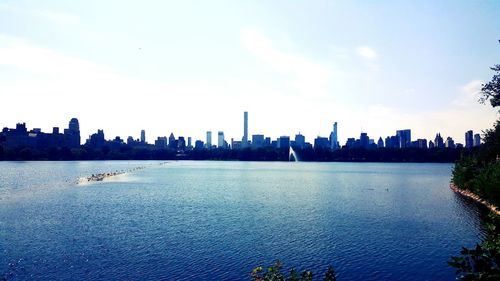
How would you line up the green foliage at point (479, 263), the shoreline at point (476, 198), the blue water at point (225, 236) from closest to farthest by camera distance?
1. the green foliage at point (479, 263)
2. the blue water at point (225, 236)
3. the shoreline at point (476, 198)

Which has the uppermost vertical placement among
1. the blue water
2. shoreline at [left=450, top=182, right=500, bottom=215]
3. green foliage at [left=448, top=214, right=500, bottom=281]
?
green foliage at [left=448, top=214, right=500, bottom=281]

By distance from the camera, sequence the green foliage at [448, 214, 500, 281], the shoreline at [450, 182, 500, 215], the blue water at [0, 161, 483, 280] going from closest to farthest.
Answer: the green foliage at [448, 214, 500, 281] → the blue water at [0, 161, 483, 280] → the shoreline at [450, 182, 500, 215]

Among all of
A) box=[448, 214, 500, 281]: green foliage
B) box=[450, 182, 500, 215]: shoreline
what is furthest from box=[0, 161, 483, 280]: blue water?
box=[448, 214, 500, 281]: green foliage

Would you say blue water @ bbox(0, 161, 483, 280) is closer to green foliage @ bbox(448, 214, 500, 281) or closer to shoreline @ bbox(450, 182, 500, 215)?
shoreline @ bbox(450, 182, 500, 215)

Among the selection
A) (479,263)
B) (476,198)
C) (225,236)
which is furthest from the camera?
(476,198)

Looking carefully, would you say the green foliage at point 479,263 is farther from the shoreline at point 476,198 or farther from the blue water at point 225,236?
the shoreline at point 476,198

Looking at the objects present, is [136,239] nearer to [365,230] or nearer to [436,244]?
[365,230]

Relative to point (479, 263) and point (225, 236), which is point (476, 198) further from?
point (479, 263)

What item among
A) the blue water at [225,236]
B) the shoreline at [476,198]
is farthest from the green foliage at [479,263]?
the shoreline at [476,198]

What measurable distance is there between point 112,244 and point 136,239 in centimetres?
269

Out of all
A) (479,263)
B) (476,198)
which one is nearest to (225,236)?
(479,263)

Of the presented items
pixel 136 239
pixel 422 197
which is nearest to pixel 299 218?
pixel 136 239

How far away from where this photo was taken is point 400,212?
196ft

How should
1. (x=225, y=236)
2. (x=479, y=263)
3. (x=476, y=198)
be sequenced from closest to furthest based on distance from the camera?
(x=479, y=263)
(x=225, y=236)
(x=476, y=198)
